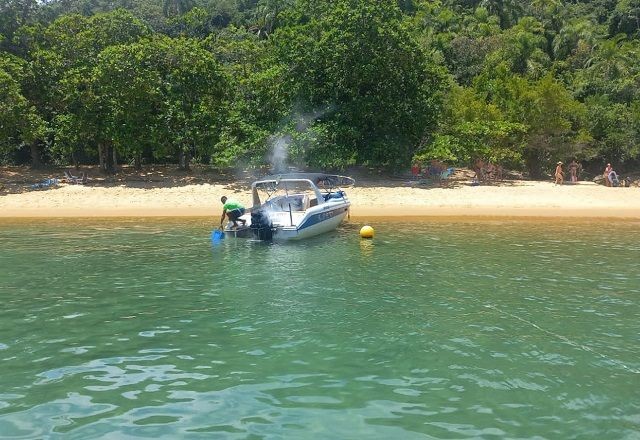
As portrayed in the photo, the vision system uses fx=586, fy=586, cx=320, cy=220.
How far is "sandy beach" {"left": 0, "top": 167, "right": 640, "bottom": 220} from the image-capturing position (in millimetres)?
25344

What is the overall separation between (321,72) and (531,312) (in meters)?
25.0

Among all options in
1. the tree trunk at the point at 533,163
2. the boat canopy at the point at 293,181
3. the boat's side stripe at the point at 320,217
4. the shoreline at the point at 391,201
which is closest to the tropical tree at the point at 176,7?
the shoreline at the point at 391,201

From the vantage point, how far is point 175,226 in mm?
22656

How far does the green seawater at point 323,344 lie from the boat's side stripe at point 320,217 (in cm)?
190

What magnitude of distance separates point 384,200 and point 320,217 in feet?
30.0

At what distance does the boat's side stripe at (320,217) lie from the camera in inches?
708

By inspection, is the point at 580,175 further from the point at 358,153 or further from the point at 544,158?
the point at 358,153

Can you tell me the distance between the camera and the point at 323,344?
8.72 m

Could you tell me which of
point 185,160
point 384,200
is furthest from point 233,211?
point 185,160

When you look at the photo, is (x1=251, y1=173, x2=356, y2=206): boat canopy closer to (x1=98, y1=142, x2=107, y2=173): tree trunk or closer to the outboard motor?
the outboard motor

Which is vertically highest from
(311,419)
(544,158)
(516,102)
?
(516,102)

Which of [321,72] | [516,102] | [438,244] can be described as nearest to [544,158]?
[516,102]

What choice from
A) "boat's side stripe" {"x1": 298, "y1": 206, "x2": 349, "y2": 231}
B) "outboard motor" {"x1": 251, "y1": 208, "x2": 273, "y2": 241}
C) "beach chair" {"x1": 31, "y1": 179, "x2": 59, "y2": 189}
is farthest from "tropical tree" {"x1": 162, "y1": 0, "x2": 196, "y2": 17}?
"outboard motor" {"x1": 251, "y1": 208, "x2": 273, "y2": 241}

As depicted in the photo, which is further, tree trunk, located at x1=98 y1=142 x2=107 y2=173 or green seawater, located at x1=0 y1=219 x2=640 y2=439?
tree trunk, located at x1=98 y1=142 x2=107 y2=173
